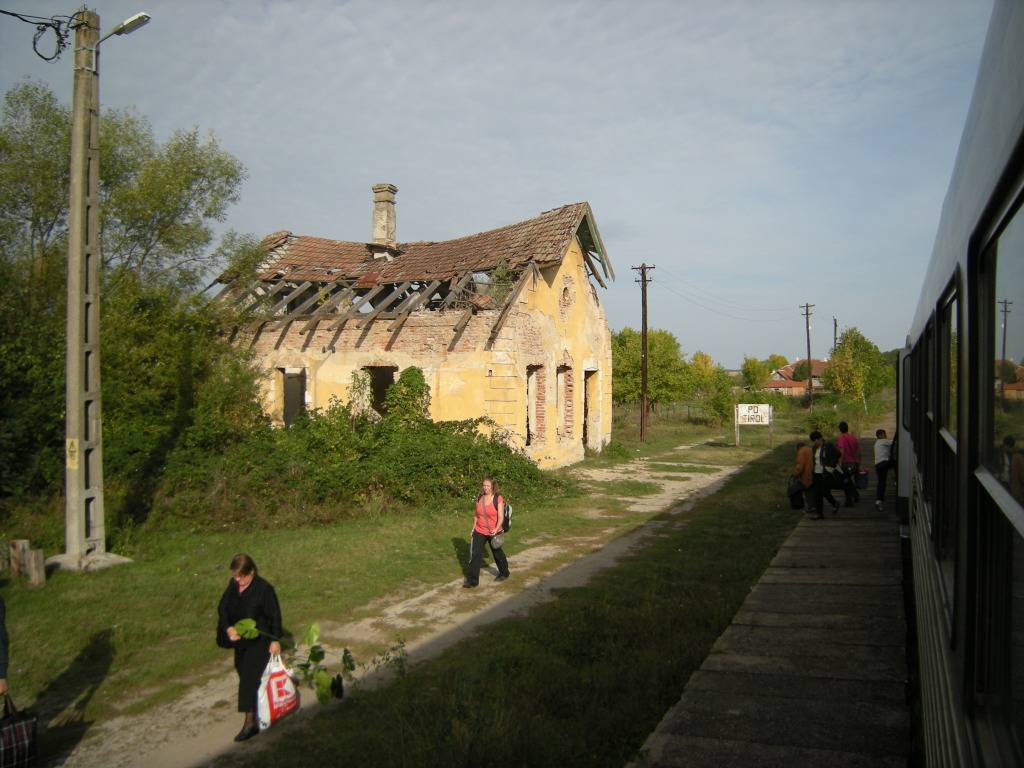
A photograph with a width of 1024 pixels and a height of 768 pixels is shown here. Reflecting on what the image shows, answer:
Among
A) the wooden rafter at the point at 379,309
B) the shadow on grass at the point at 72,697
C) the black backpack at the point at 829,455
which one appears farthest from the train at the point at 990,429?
the wooden rafter at the point at 379,309

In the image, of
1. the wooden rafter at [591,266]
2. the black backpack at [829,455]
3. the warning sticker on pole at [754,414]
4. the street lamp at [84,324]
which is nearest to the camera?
the street lamp at [84,324]

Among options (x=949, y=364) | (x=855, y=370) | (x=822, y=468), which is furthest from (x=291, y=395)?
(x=855, y=370)

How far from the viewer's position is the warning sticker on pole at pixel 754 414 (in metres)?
25.7

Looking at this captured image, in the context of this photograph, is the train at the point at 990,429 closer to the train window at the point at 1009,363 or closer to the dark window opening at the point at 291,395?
the train window at the point at 1009,363

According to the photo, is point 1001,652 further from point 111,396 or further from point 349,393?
point 349,393

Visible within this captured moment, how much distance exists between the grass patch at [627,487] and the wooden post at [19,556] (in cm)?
1117

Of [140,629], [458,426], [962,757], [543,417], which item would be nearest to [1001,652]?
[962,757]

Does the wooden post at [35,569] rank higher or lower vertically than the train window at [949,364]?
lower

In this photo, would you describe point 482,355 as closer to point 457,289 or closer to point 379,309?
point 457,289

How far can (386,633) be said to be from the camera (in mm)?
7250

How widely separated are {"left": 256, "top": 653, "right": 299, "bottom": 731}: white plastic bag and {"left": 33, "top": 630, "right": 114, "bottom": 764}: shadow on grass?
1.30 meters

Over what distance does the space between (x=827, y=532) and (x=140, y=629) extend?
856 centimetres

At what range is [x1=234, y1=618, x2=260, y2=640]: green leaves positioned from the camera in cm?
501

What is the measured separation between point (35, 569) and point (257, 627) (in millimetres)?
4927
